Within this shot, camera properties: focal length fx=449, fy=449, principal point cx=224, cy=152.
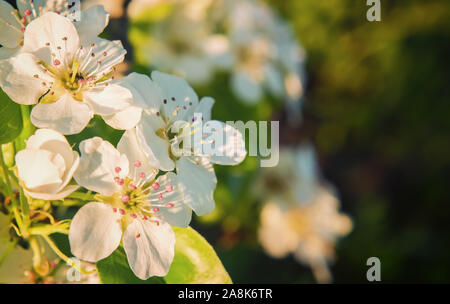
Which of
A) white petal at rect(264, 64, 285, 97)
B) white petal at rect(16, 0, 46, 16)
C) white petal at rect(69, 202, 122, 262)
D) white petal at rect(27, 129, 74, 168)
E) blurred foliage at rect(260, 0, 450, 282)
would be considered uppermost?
blurred foliage at rect(260, 0, 450, 282)

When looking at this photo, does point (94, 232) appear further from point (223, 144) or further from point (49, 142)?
point (223, 144)

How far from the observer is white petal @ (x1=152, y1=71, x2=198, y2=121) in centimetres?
90

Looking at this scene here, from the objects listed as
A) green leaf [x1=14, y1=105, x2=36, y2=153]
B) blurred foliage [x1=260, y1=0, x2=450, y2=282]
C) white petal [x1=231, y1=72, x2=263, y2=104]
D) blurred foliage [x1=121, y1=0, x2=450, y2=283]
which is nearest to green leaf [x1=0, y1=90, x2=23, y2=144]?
green leaf [x1=14, y1=105, x2=36, y2=153]

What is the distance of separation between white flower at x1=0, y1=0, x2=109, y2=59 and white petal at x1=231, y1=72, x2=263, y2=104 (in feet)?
3.42

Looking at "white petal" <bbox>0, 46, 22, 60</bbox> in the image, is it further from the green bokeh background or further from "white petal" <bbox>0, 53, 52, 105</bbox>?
the green bokeh background

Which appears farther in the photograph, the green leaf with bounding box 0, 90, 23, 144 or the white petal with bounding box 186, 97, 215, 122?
the white petal with bounding box 186, 97, 215, 122

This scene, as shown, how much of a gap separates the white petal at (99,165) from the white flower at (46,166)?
0.02 meters

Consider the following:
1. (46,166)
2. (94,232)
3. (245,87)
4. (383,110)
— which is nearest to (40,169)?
(46,166)

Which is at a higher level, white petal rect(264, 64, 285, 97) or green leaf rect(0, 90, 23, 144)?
white petal rect(264, 64, 285, 97)

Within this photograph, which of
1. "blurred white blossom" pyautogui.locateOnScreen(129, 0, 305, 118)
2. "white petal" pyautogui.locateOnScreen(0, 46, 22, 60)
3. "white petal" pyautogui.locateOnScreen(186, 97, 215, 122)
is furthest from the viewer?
"blurred white blossom" pyautogui.locateOnScreen(129, 0, 305, 118)

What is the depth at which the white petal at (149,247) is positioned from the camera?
2.55ft

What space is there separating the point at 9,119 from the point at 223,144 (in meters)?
0.40

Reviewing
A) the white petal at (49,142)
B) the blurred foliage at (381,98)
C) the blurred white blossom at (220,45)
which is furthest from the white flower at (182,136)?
the blurred foliage at (381,98)
